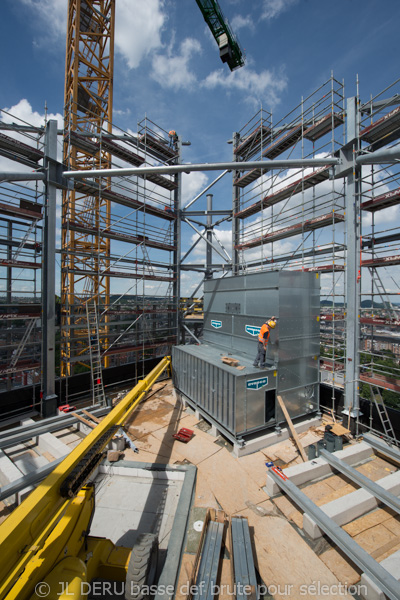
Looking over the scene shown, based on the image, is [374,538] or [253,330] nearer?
[374,538]

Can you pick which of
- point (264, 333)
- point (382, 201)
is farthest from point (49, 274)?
point (382, 201)

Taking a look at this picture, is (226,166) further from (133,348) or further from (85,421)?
(133,348)

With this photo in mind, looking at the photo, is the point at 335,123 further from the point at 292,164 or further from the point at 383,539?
the point at 383,539

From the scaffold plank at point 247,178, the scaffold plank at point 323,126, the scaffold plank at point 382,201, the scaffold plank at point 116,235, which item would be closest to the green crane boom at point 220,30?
the scaffold plank at point 247,178

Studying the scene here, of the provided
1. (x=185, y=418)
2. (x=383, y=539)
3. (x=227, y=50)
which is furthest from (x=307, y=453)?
(x=227, y=50)

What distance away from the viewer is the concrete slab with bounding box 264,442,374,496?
5.70m

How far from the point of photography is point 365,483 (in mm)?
5410

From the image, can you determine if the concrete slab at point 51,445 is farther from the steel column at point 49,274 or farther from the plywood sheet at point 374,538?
the plywood sheet at point 374,538

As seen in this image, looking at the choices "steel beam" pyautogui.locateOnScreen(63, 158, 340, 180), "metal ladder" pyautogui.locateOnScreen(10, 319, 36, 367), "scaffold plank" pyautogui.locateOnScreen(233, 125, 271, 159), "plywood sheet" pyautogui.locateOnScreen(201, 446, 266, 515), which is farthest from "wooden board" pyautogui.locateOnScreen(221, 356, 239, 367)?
"scaffold plank" pyautogui.locateOnScreen(233, 125, 271, 159)

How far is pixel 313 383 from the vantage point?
893cm

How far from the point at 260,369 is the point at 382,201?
629cm

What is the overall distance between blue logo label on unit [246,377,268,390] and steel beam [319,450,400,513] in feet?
6.99

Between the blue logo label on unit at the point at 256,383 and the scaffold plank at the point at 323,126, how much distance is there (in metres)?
9.31

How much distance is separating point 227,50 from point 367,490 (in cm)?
2557
